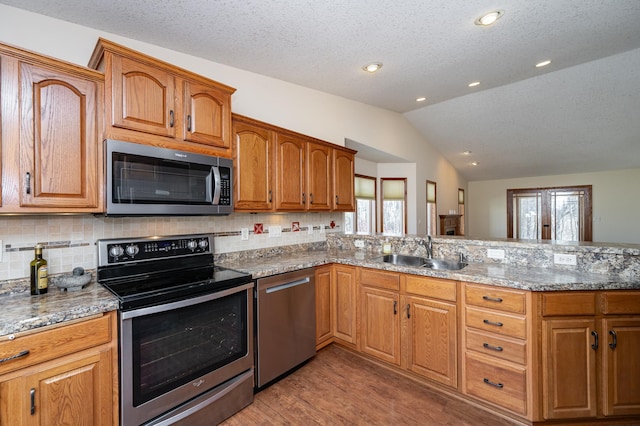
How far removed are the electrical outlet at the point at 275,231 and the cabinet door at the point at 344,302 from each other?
0.74 m

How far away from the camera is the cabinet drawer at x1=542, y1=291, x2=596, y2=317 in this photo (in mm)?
1780

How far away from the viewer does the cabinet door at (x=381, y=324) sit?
241 centimetres

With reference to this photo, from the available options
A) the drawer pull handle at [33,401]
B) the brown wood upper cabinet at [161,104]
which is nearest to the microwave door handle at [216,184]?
the brown wood upper cabinet at [161,104]

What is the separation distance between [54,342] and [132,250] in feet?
2.54

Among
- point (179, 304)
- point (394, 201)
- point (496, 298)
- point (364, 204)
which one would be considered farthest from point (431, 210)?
point (179, 304)

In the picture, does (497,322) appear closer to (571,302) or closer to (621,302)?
(571,302)

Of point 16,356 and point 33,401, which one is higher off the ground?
point 16,356

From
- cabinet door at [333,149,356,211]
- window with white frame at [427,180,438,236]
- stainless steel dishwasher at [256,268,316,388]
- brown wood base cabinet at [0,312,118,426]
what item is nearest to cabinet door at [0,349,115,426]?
brown wood base cabinet at [0,312,118,426]

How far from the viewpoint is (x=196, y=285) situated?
5.68ft

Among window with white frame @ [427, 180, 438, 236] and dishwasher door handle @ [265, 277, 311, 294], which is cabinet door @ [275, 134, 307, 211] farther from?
window with white frame @ [427, 180, 438, 236]

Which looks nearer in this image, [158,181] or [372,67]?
[158,181]

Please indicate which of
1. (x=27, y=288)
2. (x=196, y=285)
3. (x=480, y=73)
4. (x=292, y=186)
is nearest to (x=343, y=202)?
(x=292, y=186)

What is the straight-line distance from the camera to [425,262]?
2.79m

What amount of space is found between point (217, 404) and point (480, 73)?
4249 mm
